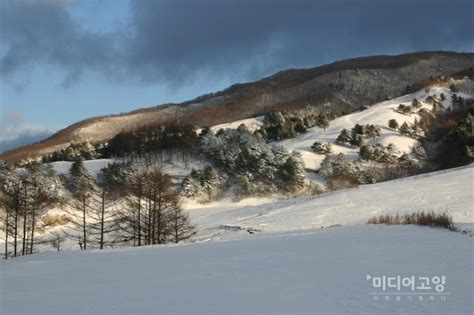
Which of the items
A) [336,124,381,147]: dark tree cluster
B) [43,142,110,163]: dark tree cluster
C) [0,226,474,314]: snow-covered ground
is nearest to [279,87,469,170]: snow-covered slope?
[336,124,381,147]: dark tree cluster

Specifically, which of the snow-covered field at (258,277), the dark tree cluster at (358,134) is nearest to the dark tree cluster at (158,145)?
the dark tree cluster at (358,134)

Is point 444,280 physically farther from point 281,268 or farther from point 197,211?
point 197,211

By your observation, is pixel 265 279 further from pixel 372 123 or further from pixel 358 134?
pixel 372 123

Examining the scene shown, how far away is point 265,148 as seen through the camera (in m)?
60.3

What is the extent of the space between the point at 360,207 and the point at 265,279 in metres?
23.1

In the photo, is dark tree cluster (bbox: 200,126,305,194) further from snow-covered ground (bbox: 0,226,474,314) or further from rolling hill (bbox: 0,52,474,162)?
rolling hill (bbox: 0,52,474,162)

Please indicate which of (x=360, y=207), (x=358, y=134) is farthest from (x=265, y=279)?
(x=358, y=134)

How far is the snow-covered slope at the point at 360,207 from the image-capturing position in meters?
26.7

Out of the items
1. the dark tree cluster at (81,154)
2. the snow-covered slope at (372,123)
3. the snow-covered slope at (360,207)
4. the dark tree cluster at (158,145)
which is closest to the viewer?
the snow-covered slope at (360,207)

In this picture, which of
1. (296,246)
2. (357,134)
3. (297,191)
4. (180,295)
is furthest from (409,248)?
(357,134)

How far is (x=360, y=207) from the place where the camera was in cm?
3081

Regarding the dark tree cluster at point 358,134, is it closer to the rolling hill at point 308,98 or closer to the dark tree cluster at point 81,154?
the dark tree cluster at point 81,154

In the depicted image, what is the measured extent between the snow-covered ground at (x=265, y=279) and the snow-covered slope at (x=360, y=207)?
35.9 feet

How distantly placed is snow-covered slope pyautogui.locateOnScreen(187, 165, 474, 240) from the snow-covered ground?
10954 millimetres
